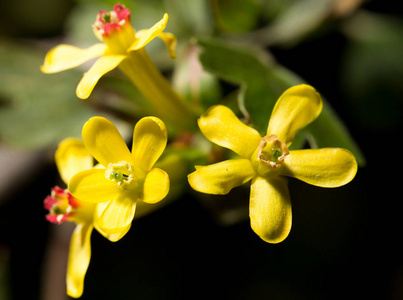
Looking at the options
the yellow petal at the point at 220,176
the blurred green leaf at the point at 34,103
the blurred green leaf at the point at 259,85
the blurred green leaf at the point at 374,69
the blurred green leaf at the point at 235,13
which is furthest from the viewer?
the blurred green leaf at the point at 374,69

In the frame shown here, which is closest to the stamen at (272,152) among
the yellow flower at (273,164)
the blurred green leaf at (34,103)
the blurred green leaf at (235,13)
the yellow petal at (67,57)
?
the yellow flower at (273,164)

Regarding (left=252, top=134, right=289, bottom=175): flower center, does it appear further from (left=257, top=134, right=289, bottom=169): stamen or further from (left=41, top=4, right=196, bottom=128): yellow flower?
(left=41, top=4, right=196, bottom=128): yellow flower

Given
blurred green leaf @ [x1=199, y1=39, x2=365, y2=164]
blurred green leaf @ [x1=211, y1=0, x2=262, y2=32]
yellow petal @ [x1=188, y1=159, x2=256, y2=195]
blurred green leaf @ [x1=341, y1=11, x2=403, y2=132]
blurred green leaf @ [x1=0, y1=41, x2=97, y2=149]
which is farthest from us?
blurred green leaf @ [x1=341, y1=11, x2=403, y2=132]

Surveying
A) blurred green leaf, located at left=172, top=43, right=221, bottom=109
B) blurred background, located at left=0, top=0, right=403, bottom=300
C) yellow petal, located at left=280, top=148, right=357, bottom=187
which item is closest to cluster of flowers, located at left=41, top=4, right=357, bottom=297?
yellow petal, located at left=280, top=148, right=357, bottom=187

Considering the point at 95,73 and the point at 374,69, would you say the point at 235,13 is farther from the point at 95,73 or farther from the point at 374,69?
the point at 374,69

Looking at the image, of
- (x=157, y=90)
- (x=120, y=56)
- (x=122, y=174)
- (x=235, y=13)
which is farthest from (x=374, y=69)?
(x=122, y=174)

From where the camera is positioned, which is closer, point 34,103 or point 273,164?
point 273,164

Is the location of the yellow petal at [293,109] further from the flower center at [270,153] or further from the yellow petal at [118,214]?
the yellow petal at [118,214]
